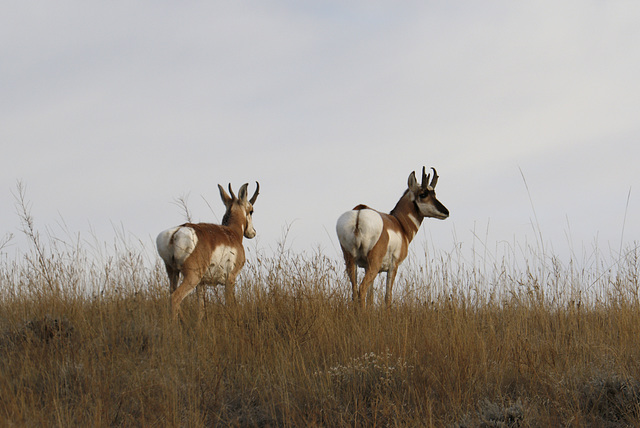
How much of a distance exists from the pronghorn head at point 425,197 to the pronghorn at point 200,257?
10.2ft

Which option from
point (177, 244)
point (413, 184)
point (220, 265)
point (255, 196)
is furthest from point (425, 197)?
point (177, 244)

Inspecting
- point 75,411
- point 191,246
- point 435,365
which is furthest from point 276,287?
point 75,411

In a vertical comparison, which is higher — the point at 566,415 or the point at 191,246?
the point at 191,246

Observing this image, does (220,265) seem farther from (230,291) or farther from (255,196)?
(255,196)

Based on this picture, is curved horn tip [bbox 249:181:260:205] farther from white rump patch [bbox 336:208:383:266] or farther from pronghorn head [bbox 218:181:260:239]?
white rump patch [bbox 336:208:383:266]

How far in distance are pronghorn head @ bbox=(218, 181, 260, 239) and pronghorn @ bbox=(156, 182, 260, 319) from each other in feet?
1.41

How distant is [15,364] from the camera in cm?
638

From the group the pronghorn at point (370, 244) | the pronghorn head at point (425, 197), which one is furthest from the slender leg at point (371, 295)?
the pronghorn head at point (425, 197)

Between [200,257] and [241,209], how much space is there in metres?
1.93

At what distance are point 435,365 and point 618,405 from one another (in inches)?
63.8

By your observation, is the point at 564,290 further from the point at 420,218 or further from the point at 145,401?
the point at 145,401

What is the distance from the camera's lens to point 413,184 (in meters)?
10.9

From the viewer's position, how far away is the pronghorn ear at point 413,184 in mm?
10812

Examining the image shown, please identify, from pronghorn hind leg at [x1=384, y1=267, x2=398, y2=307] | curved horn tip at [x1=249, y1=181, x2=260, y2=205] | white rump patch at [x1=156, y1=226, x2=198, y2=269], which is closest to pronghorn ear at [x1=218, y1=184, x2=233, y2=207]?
curved horn tip at [x1=249, y1=181, x2=260, y2=205]
